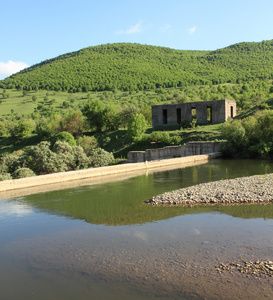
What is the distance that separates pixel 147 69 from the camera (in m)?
135

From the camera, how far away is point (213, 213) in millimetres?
12695

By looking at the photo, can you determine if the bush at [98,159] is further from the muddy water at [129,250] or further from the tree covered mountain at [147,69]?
the tree covered mountain at [147,69]

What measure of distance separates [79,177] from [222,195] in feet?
39.3

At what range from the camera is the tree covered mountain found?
120m

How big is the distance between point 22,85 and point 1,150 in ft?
248

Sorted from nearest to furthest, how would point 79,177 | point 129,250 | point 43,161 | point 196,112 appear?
point 129,250 < point 79,177 < point 43,161 < point 196,112

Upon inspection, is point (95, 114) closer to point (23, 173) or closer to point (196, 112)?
point (196, 112)

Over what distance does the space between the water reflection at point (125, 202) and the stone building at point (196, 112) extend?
25150 millimetres

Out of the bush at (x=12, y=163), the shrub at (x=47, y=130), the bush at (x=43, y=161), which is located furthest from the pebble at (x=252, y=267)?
the shrub at (x=47, y=130)

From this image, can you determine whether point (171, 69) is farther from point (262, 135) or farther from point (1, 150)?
point (262, 135)

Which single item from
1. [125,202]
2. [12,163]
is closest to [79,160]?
[12,163]

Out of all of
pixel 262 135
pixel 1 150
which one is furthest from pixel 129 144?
pixel 1 150

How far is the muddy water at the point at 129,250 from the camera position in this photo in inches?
286

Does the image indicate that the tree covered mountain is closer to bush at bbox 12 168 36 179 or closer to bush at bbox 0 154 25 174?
bush at bbox 0 154 25 174
